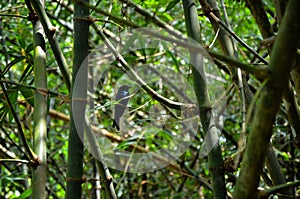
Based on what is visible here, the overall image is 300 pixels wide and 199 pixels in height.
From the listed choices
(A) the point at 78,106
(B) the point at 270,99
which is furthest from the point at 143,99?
(B) the point at 270,99

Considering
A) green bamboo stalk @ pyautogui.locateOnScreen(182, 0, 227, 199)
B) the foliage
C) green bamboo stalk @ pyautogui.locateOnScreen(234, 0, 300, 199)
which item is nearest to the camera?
green bamboo stalk @ pyautogui.locateOnScreen(234, 0, 300, 199)

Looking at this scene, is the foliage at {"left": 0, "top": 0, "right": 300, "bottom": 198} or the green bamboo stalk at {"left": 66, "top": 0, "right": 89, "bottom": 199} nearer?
the green bamboo stalk at {"left": 66, "top": 0, "right": 89, "bottom": 199}

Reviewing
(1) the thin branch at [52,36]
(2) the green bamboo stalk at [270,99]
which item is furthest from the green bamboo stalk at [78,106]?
(2) the green bamboo stalk at [270,99]

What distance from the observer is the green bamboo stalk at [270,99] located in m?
0.29

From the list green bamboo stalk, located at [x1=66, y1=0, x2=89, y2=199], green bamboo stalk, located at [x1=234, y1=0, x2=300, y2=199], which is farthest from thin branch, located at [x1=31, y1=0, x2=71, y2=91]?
green bamboo stalk, located at [x1=234, y1=0, x2=300, y2=199]

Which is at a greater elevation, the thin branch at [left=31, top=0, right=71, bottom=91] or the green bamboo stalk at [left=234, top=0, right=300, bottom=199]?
the thin branch at [left=31, top=0, right=71, bottom=91]

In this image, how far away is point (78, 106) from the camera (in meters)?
0.60

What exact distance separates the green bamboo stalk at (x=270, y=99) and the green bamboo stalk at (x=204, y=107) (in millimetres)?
198

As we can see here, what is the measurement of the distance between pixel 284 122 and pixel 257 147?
103 centimetres

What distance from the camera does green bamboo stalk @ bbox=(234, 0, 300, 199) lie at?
29 centimetres

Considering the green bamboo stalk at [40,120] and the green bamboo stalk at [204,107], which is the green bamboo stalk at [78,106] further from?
the green bamboo stalk at [204,107]

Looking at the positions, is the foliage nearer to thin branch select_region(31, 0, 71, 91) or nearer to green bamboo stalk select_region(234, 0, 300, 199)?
thin branch select_region(31, 0, 71, 91)

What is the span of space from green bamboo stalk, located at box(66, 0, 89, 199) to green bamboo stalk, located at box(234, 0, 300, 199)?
0.91ft

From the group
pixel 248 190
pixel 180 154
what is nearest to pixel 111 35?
pixel 180 154
